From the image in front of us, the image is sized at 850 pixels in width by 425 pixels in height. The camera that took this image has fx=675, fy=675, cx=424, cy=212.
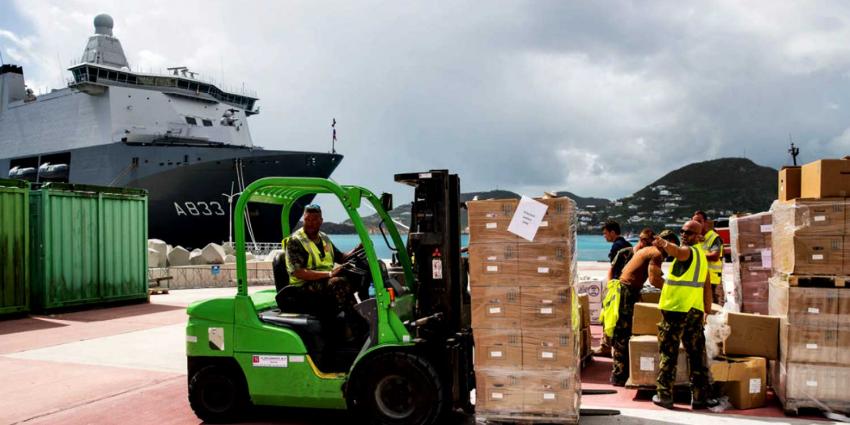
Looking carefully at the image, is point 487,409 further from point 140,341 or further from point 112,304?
point 112,304

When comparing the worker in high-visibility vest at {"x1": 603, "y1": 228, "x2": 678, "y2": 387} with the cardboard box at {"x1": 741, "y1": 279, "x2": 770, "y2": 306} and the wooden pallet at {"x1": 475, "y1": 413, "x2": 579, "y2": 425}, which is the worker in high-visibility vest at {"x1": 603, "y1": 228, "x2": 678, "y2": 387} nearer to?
the cardboard box at {"x1": 741, "y1": 279, "x2": 770, "y2": 306}

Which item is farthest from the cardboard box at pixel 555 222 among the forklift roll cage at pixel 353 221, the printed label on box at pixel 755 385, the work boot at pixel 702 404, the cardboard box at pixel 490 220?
the printed label on box at pixel 755 385

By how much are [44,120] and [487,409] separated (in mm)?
45908

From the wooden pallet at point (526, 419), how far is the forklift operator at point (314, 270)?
4.82ft

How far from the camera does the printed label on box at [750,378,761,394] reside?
20.5 feet

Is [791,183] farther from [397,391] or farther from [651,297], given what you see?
[397,391]

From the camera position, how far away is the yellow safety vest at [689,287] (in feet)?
20.2

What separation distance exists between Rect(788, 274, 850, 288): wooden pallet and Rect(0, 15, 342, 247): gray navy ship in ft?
113

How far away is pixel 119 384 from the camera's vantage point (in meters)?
7.75

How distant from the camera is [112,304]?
15.8 meters

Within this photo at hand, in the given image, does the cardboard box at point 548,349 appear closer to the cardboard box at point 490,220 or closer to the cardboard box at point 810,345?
the cardboard box at point 490,220

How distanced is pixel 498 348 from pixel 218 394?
2.57 m

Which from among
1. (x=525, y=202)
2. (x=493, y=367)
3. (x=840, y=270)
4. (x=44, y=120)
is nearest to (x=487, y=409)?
(x=493, y=367)

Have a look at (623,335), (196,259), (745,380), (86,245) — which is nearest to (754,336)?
(745,380)
